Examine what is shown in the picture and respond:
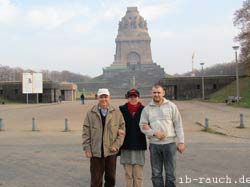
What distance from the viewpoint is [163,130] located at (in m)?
5.11

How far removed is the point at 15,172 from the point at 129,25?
98666 mm

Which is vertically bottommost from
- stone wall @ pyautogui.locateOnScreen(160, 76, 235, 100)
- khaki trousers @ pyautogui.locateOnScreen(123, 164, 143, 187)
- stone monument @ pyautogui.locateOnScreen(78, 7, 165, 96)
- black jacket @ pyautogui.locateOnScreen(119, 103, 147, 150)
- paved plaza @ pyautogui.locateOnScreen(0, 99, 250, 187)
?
paved plaza @ pyautogui.locateOnScreen(0, 99, 250, 187)

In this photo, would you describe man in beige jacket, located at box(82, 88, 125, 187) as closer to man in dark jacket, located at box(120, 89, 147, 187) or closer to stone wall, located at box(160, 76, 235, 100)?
man in dark jacket, located at box(120, 89, 147, 187)

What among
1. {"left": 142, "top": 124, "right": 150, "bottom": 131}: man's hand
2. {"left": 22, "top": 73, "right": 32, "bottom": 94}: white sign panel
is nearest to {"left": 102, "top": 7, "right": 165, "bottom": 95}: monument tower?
{"left": 22, "top": 73, "right": 32, "bottom": 94}: white sign panel

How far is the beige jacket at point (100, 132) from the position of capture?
519 centimetres

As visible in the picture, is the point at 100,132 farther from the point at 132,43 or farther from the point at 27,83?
the point at 132,43

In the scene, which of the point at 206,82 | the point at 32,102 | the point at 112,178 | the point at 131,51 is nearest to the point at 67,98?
the point at 32,102

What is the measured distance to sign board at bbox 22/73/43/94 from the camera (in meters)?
47.1

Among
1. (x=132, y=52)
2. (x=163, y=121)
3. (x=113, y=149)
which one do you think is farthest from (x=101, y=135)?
(x=132, y=52)

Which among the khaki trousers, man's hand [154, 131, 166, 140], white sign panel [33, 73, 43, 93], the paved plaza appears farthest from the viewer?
white sign panel [33, 73, 43, 93]

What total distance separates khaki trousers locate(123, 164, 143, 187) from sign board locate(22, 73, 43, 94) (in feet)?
142

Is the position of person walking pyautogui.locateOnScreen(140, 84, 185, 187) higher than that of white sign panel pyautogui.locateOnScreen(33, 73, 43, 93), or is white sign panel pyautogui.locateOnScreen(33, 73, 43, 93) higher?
white sign panel pyautogui.locateOnScreen(33, 73, 43, 93)

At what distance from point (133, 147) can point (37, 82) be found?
4386 cm

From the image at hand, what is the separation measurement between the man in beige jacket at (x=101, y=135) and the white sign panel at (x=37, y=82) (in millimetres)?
43366
